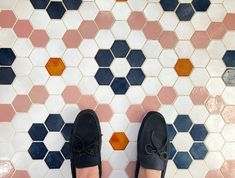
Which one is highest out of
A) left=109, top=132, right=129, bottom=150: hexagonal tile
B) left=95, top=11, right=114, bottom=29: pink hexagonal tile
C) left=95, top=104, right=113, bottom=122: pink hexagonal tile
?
left=95, top=11, right=114, bottom=29: pink hexagonal tile

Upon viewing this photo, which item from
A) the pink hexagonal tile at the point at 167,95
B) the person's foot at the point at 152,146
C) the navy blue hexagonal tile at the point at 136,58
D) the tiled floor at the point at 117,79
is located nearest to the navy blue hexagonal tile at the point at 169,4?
the tiled floor at the point at 117,79

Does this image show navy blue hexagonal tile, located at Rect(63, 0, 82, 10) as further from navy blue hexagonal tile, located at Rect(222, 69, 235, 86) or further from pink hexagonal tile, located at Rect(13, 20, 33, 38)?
navy blue hexagonal tile, located at Rect(222, 69, 235, 86)

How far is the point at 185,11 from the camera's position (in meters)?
1.49

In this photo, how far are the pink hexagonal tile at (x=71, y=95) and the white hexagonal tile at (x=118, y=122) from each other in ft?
0.60

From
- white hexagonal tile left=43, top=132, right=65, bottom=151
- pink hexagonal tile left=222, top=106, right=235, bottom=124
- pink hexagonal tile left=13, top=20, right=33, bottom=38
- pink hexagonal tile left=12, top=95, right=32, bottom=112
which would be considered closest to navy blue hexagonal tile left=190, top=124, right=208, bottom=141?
pink hexagonal tile left=222, top=106, right=235, bottom=124

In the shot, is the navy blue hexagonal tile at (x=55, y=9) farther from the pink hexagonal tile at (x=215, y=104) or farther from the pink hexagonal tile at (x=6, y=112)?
the pink hexagonal tile at (x=215, y=104)

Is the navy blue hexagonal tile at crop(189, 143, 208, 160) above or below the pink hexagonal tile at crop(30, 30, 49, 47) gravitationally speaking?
below

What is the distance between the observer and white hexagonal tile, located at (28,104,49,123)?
1463 mm

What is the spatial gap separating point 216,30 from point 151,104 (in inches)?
17.6

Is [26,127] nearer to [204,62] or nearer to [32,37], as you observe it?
[32,37]

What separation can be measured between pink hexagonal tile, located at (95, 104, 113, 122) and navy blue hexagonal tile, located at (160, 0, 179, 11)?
511mm

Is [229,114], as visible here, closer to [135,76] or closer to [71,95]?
[135,76]

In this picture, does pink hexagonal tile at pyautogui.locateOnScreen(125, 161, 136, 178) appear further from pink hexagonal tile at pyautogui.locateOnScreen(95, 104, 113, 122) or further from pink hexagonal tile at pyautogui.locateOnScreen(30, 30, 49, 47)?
pink hexagonal tile at pyautogui.locateOnScreen(30, 30, 49, 47)

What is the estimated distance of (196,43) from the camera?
1497 millimetres
